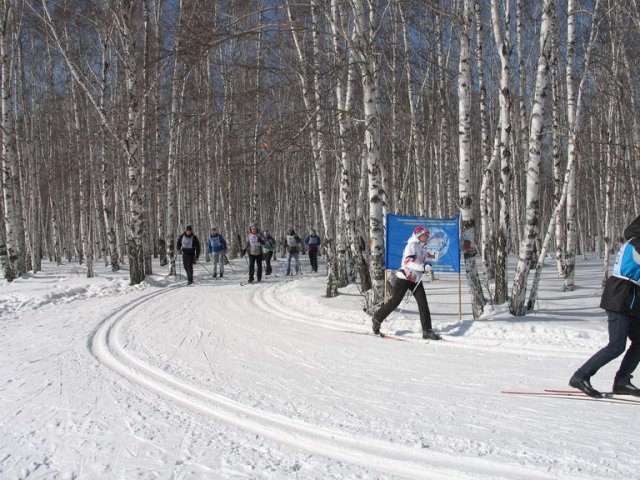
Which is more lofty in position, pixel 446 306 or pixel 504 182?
pixel 504 182

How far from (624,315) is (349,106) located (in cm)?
787

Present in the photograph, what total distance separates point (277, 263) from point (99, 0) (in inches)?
519

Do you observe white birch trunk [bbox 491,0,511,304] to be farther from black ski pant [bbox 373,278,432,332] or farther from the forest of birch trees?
black ski pant [bbox 373,278,432,332]

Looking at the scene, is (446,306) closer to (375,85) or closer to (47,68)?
(375,85)

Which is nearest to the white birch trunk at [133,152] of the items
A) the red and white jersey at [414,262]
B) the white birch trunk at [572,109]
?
the red and white jersey at [414,262]

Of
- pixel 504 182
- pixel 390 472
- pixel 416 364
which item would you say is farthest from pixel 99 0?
pixel 390 472

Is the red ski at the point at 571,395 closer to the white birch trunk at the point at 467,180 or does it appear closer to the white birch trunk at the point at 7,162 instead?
the white birch trunk at the point at 467,180

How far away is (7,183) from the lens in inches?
602

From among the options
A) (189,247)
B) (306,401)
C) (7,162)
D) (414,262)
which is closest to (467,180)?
Answer: (414,262)

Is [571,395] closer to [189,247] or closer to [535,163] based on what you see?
[535,163]

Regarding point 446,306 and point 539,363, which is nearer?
point 539,363

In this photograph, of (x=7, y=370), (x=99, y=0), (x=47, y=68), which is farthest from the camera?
(x=47, y=68)

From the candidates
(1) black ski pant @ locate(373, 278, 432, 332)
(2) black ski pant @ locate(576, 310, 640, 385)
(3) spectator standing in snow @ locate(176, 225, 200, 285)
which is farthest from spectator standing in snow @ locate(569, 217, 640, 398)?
(3) spectator standing in snow @ locate(176, 225, 200, 285)

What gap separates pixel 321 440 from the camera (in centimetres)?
374
